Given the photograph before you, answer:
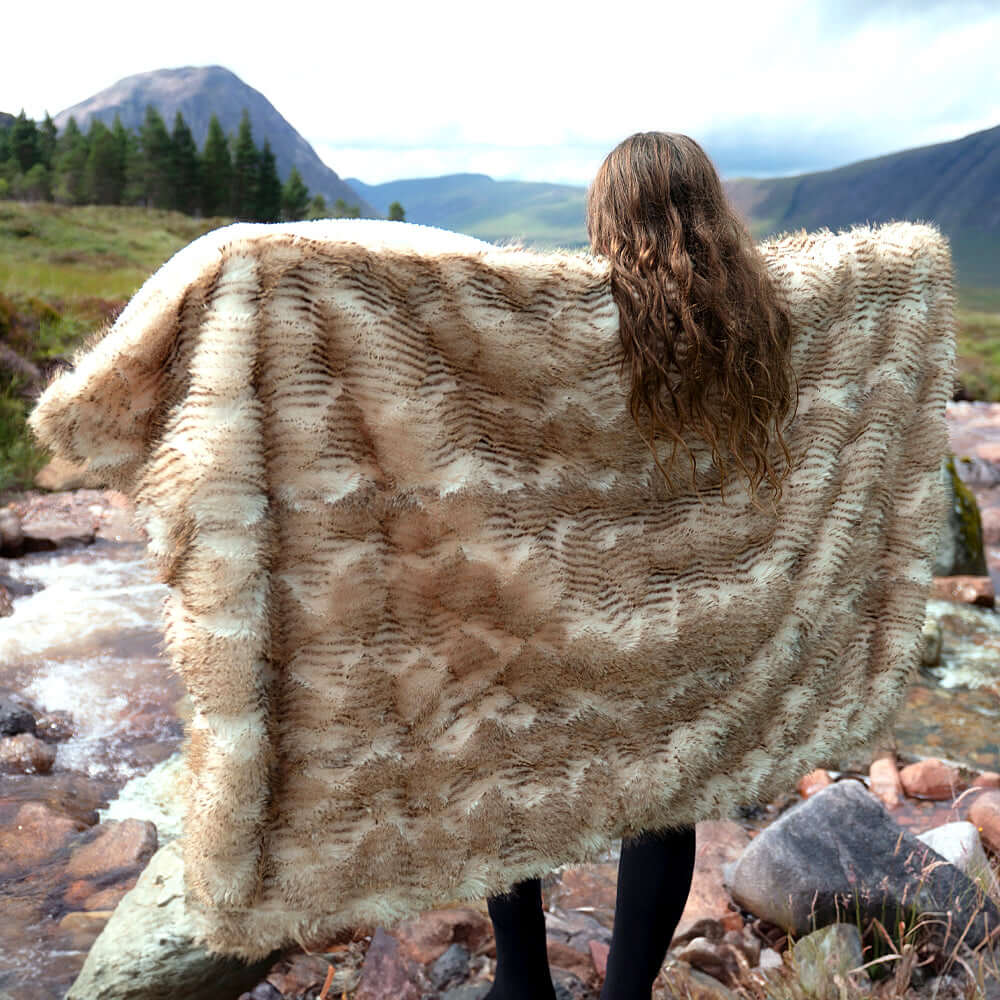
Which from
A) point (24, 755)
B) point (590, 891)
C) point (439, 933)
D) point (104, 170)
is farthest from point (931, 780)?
point (104, 170)

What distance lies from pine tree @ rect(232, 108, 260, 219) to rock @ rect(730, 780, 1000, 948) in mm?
37471

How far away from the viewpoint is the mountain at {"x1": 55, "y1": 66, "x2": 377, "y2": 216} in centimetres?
12519

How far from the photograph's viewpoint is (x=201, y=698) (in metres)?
1.12

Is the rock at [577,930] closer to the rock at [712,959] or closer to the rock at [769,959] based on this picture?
the rock at [712,959]

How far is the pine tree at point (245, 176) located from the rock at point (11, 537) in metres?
33.2

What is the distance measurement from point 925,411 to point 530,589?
89 centimetres

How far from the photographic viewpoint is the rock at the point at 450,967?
208 centimetres

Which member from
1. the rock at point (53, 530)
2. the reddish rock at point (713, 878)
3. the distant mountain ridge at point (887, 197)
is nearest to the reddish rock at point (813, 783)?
the reddish rock at point (713, 878)

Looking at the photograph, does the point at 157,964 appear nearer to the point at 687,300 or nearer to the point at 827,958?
the point at 827,958

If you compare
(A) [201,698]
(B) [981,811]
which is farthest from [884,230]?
(B) [981,811]

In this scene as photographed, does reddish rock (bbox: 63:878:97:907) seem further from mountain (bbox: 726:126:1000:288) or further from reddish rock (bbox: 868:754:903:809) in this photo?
mountain (bbox: 726:126:1000:288)

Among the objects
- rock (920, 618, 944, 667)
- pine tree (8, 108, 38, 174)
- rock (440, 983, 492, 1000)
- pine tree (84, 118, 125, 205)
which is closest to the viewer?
rock (440, 983, 492, 1000)

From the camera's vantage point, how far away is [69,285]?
1281cm

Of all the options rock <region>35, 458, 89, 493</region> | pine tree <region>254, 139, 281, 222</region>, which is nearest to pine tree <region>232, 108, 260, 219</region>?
pine tree <region>254, 139, 281, 222</region>
